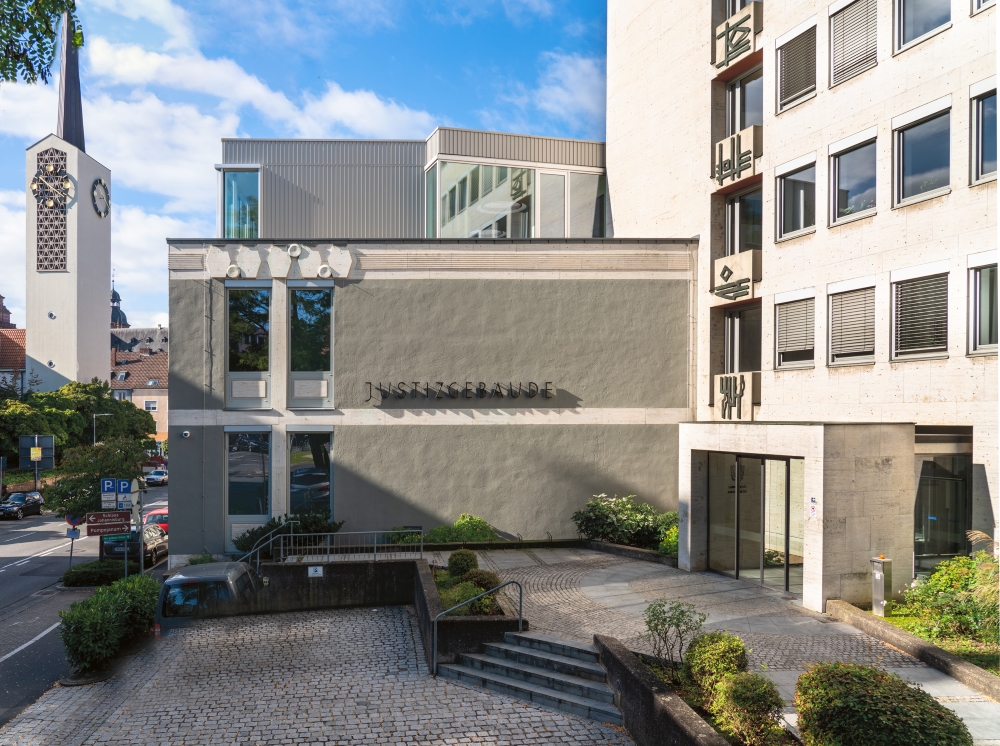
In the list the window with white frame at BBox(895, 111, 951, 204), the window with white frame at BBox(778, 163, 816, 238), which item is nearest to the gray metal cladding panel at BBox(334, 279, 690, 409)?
the window with white frame at BBox(778, 163, 816, 238)

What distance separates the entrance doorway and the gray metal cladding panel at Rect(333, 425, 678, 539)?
560cm

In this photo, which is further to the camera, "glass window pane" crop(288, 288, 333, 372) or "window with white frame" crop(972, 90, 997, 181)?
"glass window pane" crop(288, 288, 333, 372)

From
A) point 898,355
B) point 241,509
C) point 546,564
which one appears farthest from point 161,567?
point 898,355

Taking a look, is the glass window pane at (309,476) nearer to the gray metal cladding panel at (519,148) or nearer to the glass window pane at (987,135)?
the gray metal cladding panel at (519,148)

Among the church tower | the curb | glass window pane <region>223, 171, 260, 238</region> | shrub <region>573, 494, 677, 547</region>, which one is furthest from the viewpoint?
the church tower

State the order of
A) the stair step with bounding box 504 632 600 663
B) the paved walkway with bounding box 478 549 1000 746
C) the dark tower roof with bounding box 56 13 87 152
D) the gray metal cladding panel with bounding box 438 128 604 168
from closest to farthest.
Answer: the paved walkway with bounding box 478 549 1000 746 < the stair step with bounding box 504 632 600 663 < the gray metal cladding panel with bounding box 438 128 604 168 < the dark tower roof with bounding box 56 13 87 152

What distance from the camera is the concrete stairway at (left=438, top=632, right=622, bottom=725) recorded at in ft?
35.1

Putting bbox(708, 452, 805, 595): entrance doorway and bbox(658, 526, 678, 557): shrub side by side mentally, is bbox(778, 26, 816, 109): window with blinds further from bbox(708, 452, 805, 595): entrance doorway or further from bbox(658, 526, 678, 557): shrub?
bbox(658, 526, 678, 557): shrub

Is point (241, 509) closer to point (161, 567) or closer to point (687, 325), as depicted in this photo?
point (161, 567)

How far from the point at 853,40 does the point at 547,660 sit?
49.9 ft

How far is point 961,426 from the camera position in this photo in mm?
14320

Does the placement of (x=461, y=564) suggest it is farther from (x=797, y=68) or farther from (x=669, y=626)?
(x=797, y=68)

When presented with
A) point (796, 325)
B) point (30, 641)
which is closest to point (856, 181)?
point (796, 325)

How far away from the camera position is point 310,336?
22.7 m
